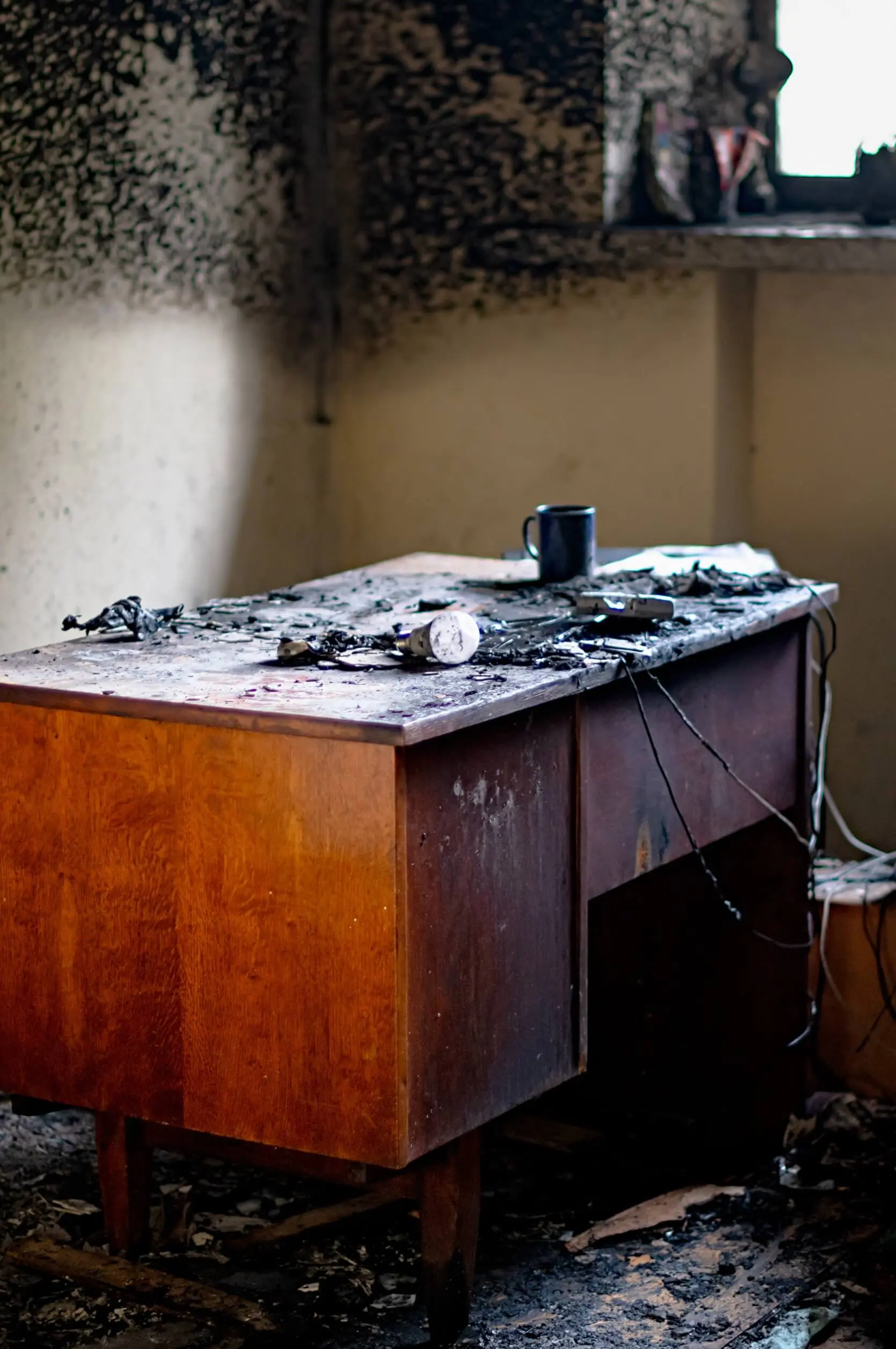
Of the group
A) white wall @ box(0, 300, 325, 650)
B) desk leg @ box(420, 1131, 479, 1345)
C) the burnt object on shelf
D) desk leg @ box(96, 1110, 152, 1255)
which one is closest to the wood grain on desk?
desk leg @ box(420, 1131, 479, 1345)

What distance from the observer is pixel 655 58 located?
352 centimetres

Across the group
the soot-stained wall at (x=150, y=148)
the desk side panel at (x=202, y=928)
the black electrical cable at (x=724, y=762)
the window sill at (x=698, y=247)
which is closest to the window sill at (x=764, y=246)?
the window sill at (x=698, y=247)

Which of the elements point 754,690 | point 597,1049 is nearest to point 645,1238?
point 597,1049

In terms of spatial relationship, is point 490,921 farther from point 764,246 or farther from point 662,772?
point 764,246

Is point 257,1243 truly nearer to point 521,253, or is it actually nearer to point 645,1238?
point 645,1238

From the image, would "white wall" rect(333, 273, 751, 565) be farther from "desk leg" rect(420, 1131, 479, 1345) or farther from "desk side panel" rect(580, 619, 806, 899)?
"desk leg" rect(420, 1131, 479, 1345)

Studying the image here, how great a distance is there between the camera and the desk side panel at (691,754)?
214 centimetres

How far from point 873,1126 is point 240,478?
1.82 meters

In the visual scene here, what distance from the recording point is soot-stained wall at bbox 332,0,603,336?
3.51m

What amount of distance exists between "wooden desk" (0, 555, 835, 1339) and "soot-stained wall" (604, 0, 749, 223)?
64.9 inches

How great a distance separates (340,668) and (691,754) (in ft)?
1.79

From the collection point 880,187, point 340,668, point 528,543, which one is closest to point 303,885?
point 340,668

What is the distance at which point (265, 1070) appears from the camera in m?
1.91

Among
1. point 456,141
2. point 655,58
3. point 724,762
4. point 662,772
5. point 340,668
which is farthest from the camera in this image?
point 456,141
